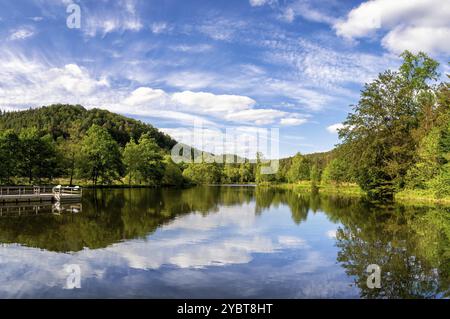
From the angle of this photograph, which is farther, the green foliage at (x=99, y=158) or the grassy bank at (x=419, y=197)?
the green foliage at (x=99, y=158)

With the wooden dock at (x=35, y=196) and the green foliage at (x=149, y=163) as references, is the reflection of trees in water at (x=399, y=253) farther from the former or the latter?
the green foliage at (x=149, y=163)

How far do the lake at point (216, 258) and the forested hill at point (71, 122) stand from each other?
115763mm

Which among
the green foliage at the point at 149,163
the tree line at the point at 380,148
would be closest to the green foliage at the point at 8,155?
the tree line at the point at 380,148

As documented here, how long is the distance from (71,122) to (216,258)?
461 ft

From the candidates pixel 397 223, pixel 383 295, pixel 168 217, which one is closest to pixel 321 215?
pixel 397 223

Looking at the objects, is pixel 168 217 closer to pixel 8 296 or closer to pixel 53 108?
pixel 8 296

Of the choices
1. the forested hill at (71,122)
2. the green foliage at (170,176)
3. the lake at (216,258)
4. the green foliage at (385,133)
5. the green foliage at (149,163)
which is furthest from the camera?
the forested hill at (71,122)

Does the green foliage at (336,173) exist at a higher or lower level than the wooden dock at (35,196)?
higher

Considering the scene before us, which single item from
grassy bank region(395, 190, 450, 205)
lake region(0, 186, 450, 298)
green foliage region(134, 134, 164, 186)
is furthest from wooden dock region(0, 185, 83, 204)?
green foliage region(134, 134, 164, 186)

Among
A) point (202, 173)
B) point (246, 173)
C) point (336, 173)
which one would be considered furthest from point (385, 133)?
point (246, 173)

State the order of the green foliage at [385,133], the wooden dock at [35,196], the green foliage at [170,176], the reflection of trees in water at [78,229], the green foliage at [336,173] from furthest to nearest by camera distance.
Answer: the green foliage at [170,176], the green foliage at [336,173], the green foliage at [385,133], the wooden dock at [35,196], the reflection of trees in water at [78,229]

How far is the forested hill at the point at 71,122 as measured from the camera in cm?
13262

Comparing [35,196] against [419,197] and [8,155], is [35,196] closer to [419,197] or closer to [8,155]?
[8,155]
